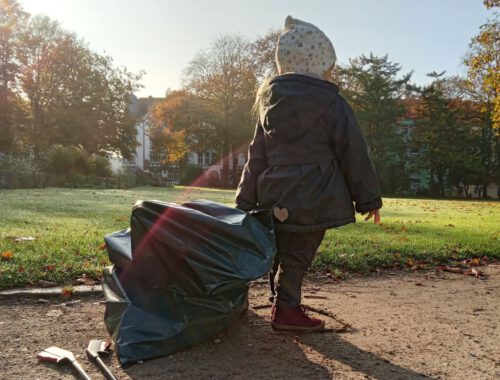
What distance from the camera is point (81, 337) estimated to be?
291 cm

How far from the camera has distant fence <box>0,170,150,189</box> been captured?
64.6 feet

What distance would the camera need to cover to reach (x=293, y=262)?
3080 millimetres

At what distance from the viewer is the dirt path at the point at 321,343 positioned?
8.09 feet

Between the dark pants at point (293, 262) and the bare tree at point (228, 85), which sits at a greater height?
the bare tree at point (228, 85)

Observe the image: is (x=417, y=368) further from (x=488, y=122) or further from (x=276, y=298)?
(x=488, y=122)

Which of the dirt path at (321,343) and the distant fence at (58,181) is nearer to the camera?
the dirt path at (321,343)

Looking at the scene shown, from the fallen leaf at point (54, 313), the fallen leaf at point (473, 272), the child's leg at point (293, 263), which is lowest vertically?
the fallen leaf at point (54, 313)

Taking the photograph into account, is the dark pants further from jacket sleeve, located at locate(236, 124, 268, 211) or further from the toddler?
jacket sleeve, located at locate(236, 124, 268, 211)

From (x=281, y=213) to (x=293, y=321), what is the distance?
690mm

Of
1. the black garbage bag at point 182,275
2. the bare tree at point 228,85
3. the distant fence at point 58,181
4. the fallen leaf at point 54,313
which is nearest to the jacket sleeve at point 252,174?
the black garbage bag at point 182,275

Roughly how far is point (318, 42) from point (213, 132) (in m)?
42.1

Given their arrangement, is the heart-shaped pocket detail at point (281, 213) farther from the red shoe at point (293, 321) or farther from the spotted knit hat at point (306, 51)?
the spotted knit hat at point (306, 51)

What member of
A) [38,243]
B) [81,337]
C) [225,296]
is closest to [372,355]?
[225,296]

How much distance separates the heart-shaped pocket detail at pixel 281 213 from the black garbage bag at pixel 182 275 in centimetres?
19
